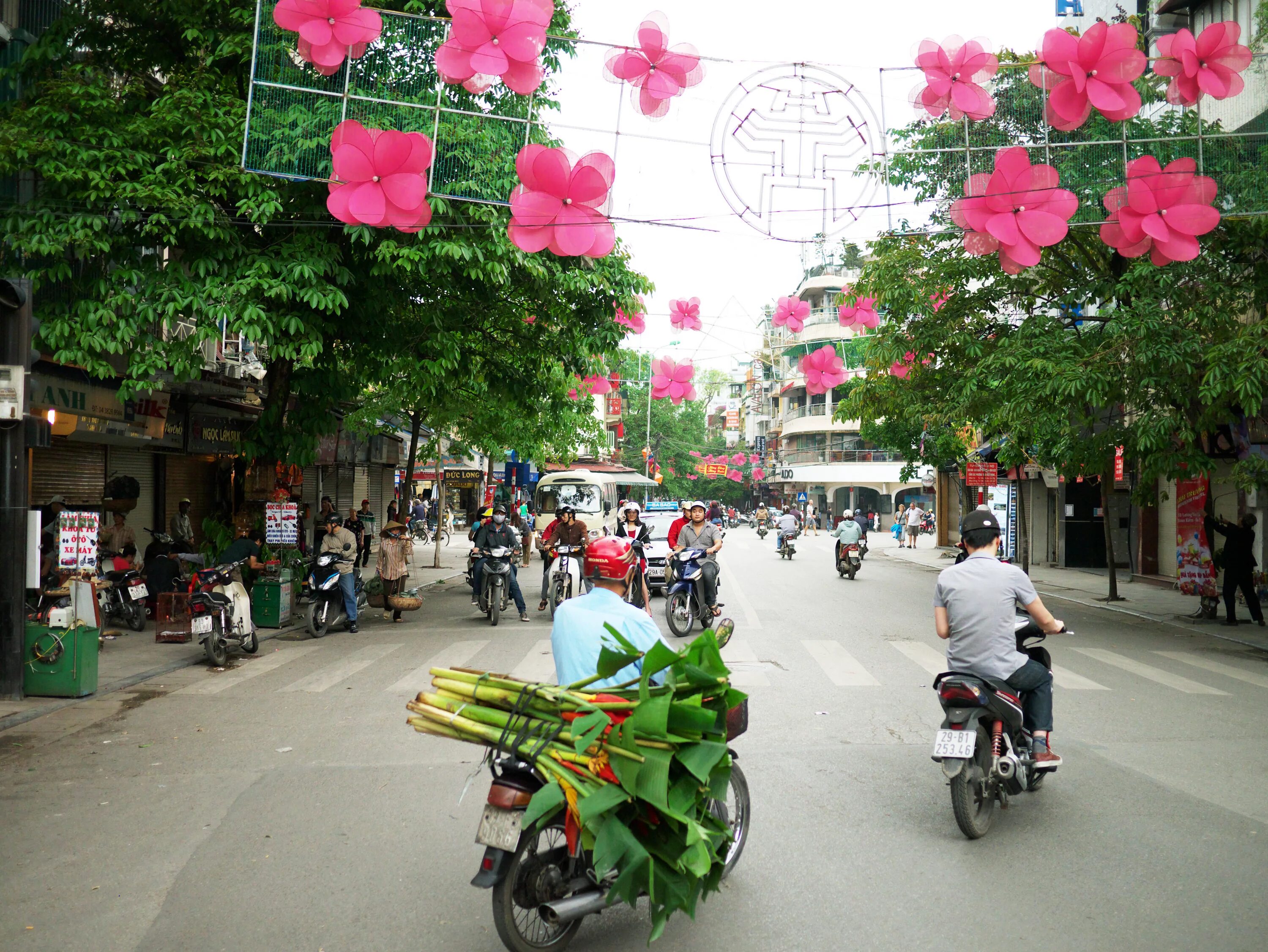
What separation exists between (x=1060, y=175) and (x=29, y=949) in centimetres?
1224

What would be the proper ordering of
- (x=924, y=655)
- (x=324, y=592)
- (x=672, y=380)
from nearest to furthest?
1. (x=924, y=655)
2. (x=324, y=592)
3. (x=672, y=380)

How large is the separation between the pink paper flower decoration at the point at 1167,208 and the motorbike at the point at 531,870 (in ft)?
27.6

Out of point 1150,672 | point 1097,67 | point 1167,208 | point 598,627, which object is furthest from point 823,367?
point 598,627

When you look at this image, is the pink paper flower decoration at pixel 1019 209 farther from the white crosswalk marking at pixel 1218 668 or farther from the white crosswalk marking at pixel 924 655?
the white crosswalk marking at pixel 1218 668

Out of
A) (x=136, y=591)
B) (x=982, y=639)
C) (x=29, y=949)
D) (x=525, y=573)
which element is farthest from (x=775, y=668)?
(x=525, y=573)

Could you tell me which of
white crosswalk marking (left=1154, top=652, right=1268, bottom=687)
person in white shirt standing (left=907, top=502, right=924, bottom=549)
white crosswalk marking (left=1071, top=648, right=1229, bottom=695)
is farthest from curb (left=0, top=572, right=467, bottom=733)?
person in white shirt standing (left=907, top=502, right=924, bottom=549)

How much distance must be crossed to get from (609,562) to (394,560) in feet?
38.0

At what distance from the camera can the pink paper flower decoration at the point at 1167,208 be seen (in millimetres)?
10148

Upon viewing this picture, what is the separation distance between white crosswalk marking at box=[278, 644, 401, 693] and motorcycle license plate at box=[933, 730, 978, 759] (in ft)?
21.0

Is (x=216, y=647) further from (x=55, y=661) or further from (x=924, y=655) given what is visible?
(x=924, y=655)

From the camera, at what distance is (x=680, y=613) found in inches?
545

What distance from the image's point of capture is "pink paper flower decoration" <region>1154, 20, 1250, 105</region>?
9.65 metres

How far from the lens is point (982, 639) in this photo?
18.3 ft

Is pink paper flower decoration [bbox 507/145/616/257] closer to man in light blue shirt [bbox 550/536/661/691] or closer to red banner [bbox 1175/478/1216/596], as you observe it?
man in light blue shirt [bbox 550/536/661/691]
